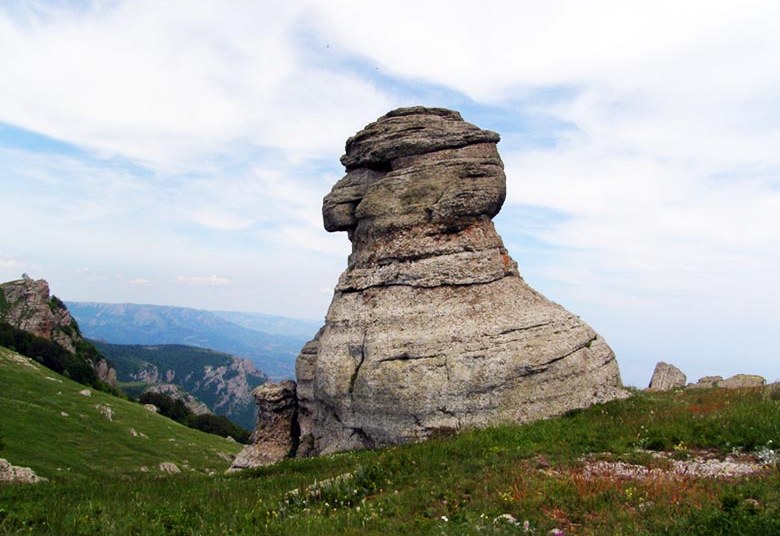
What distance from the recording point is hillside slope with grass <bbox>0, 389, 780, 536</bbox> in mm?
10875

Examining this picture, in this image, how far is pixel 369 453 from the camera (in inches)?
846

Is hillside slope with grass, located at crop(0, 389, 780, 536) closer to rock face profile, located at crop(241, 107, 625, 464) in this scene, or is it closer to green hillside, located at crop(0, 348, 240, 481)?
rock face profile, located at crop(241, 107, 625, 464)

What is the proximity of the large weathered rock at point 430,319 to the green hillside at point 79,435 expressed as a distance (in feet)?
71.8

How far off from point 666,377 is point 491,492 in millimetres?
31750

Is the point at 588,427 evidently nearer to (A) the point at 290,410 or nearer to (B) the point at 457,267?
(B) the point at 457,267

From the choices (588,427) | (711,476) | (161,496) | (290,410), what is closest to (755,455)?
(711,476)

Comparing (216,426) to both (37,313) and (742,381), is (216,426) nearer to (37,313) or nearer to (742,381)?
(37,313)

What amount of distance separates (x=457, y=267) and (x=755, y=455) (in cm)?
1445

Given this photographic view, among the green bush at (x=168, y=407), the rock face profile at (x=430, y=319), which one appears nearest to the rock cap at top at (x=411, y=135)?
the rock face profile at (x=430, y=319)

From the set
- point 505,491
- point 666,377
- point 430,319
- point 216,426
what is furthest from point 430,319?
point 216,426

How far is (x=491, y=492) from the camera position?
12.9 m

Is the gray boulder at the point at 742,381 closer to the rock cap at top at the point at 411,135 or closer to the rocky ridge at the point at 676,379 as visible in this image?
the rocky ridge at the point at 676,379

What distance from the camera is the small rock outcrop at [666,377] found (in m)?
38.4

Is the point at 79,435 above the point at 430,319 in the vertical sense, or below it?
below
